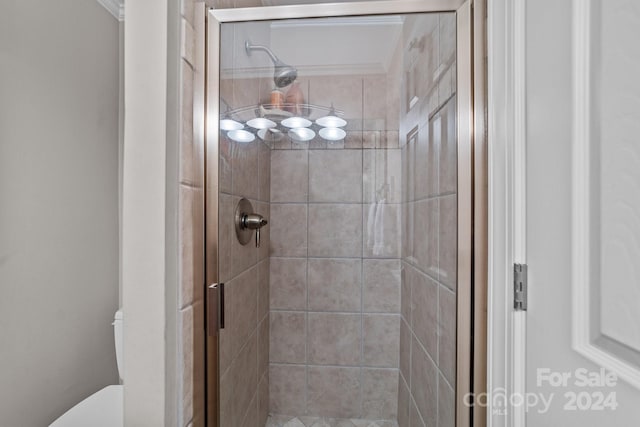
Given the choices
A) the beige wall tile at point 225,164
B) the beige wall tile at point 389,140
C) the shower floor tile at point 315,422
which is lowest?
the shower floor tile at point 315,422

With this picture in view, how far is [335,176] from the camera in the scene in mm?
1344

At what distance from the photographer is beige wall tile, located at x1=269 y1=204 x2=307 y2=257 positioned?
1.34 metres

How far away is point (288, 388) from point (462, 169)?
1.16 metres

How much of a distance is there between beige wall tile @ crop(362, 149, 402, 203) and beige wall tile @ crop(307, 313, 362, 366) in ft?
1.74

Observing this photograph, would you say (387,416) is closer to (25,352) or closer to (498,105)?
(498,105)

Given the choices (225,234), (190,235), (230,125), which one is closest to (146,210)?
(190,235)

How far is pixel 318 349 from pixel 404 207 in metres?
0.72

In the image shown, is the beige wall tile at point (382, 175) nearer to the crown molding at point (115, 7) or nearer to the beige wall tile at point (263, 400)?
the beige wall tile at point (263, 400)

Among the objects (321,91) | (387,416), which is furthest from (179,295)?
(387,416)

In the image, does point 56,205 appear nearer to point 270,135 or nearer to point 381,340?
point 270,135

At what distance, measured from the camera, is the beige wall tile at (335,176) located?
133 centimetres

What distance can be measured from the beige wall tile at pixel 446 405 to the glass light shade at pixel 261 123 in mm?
931

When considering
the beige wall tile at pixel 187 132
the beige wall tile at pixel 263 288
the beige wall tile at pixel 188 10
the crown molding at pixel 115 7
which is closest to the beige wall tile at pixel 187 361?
the beige wall tile at pixel 187 132

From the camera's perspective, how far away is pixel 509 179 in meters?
0.65
